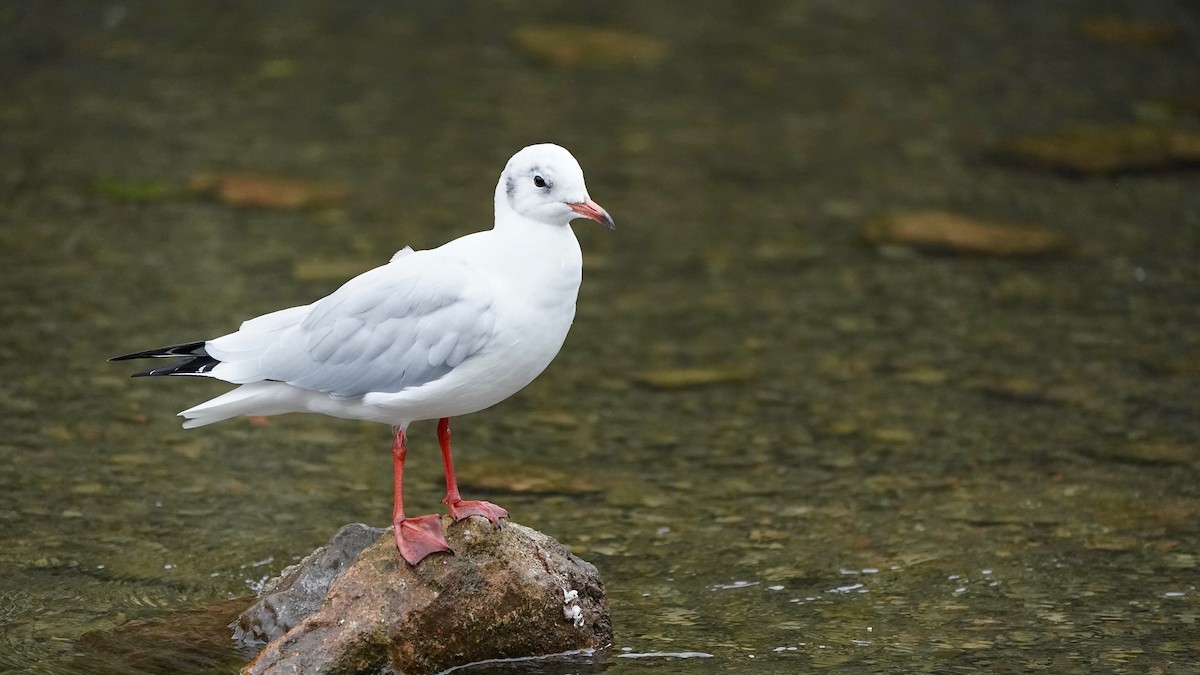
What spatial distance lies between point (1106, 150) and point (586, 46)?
445 cm

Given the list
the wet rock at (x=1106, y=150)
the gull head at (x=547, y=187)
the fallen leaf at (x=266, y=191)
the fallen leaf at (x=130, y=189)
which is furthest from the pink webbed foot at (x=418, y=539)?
the wet rock at (x=1106, y=150)

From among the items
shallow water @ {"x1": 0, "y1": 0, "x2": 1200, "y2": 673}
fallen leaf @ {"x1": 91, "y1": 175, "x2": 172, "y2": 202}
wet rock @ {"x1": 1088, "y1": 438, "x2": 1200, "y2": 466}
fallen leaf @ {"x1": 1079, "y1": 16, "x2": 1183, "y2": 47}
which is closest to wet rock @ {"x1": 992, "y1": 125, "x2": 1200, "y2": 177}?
shallow water @ {"x1": 0, "y1": 0, "x2": 1200, "y2": 673}

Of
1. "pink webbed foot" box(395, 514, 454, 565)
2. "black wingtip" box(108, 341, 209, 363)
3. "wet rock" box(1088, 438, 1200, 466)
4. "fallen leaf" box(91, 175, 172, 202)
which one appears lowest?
"wet rock" box(1088, 438, 1200, 466)

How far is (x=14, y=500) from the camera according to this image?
6914 mm

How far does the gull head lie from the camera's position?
5121 millimetres

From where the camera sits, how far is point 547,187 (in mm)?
5145

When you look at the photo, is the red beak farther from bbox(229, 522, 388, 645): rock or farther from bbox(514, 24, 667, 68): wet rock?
bbox(514, 24, 667, 68): wet rock

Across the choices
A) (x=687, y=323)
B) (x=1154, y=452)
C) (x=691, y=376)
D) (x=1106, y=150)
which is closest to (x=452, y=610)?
(x=691, y=376)

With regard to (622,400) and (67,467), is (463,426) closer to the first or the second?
(622,400)

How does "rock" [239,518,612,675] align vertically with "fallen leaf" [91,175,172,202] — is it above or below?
below

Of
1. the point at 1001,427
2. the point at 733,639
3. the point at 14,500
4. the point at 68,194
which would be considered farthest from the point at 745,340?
the point at 68,194

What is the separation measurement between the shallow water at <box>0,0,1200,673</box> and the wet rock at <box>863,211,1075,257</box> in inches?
6.9

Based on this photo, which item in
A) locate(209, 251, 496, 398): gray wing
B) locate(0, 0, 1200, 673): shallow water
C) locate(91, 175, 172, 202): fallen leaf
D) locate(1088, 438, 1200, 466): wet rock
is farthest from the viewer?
locate(91, 175, 172, 202): fallen leaf

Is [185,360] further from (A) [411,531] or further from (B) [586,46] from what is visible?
(B) [586,46]
